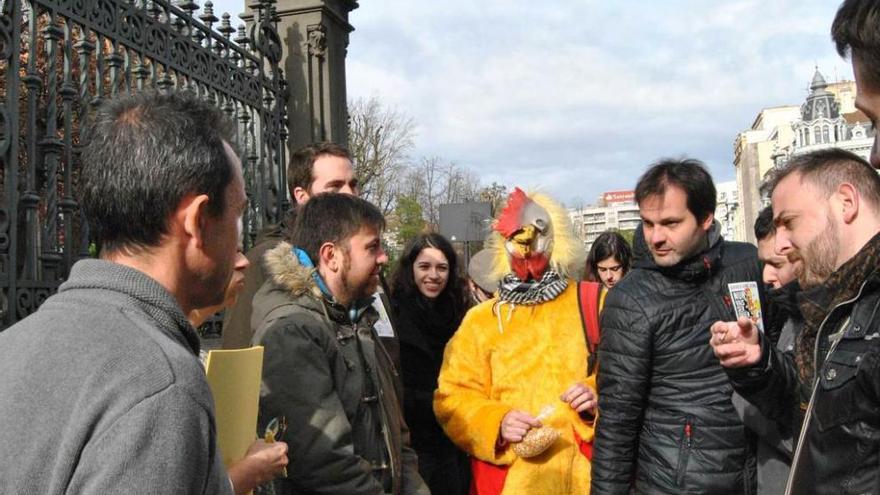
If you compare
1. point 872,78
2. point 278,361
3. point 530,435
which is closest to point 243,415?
point 278,361

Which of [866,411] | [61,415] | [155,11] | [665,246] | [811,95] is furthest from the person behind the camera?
[811,95]

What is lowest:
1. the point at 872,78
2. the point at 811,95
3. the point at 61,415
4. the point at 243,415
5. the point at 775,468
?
the point at 775,468

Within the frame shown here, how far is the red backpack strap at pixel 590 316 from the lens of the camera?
12.6ft

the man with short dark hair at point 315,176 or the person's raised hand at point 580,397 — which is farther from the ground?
the man with short dark hair at point 315,176

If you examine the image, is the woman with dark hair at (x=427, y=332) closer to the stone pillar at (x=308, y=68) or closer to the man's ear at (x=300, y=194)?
the man's ear at (x=300, y=194)

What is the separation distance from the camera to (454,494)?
473 cm

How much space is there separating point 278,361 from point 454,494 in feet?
8.00

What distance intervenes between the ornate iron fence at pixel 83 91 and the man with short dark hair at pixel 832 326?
238 cm

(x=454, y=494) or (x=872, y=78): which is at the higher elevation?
(x=872, y=78)

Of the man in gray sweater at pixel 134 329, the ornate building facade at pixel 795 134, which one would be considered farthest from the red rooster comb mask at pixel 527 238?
the ornate building facade at pixel 795 134

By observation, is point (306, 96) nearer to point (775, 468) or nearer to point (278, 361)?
point (278, 361)

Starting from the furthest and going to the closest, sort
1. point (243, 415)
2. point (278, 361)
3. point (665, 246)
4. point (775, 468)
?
1. point (665, 246)
2. point (775, 468)
3. point (278, 361)
4. point (243, 415)

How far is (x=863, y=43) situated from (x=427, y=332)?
142 inches

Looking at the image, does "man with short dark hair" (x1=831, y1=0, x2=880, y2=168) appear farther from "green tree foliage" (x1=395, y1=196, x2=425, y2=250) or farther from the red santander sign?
the red santander sign
